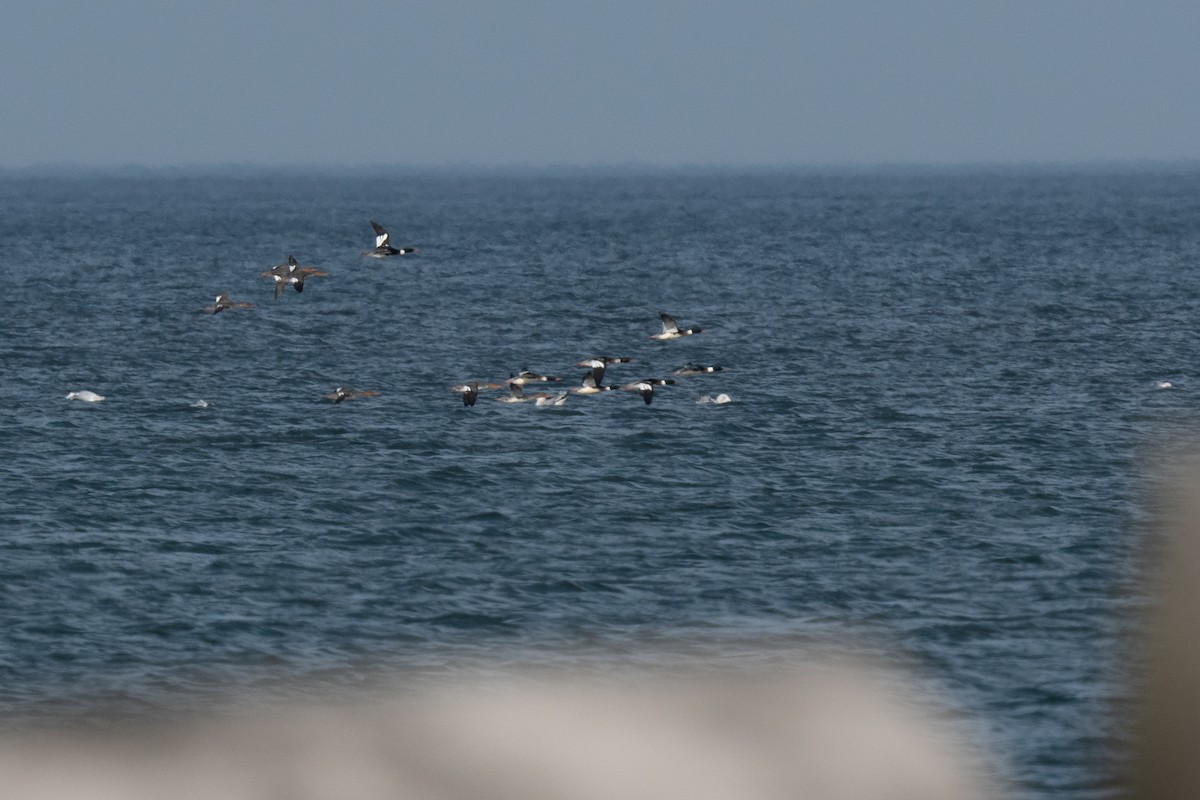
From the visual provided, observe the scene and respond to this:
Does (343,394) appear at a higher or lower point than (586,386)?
lower

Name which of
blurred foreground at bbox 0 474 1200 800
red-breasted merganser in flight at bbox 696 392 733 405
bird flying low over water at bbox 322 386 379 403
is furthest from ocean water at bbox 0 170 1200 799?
bird flying low over water at bbox 322 386 379 403

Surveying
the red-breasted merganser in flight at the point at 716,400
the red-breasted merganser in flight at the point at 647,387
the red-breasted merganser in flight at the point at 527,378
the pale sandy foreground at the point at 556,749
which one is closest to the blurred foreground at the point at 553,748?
the pale sandy foreground at the point at 556,749

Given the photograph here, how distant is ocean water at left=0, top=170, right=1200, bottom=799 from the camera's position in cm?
2573

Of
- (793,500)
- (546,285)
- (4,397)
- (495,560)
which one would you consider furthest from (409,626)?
(546,285)

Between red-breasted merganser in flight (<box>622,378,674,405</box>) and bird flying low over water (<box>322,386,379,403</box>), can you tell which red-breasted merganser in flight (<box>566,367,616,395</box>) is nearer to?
red-breasted merganser in flight (<box>622,378,674,405</box>)

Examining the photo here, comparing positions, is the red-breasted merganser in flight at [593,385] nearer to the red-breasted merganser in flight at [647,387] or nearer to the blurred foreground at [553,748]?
the red-breasted merganser in flight at [647,387]

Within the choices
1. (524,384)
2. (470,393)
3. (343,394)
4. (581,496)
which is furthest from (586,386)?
(581,496)

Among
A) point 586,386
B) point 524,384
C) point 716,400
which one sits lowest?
point 716,400

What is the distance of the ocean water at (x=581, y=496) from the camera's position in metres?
25.7

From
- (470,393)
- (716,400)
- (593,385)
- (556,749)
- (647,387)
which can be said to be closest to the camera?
(556,749)

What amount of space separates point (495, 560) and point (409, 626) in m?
5.37

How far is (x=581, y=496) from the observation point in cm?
4088

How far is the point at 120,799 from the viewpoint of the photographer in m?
2.00

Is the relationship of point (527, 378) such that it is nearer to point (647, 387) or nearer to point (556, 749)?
point (647, 387)
